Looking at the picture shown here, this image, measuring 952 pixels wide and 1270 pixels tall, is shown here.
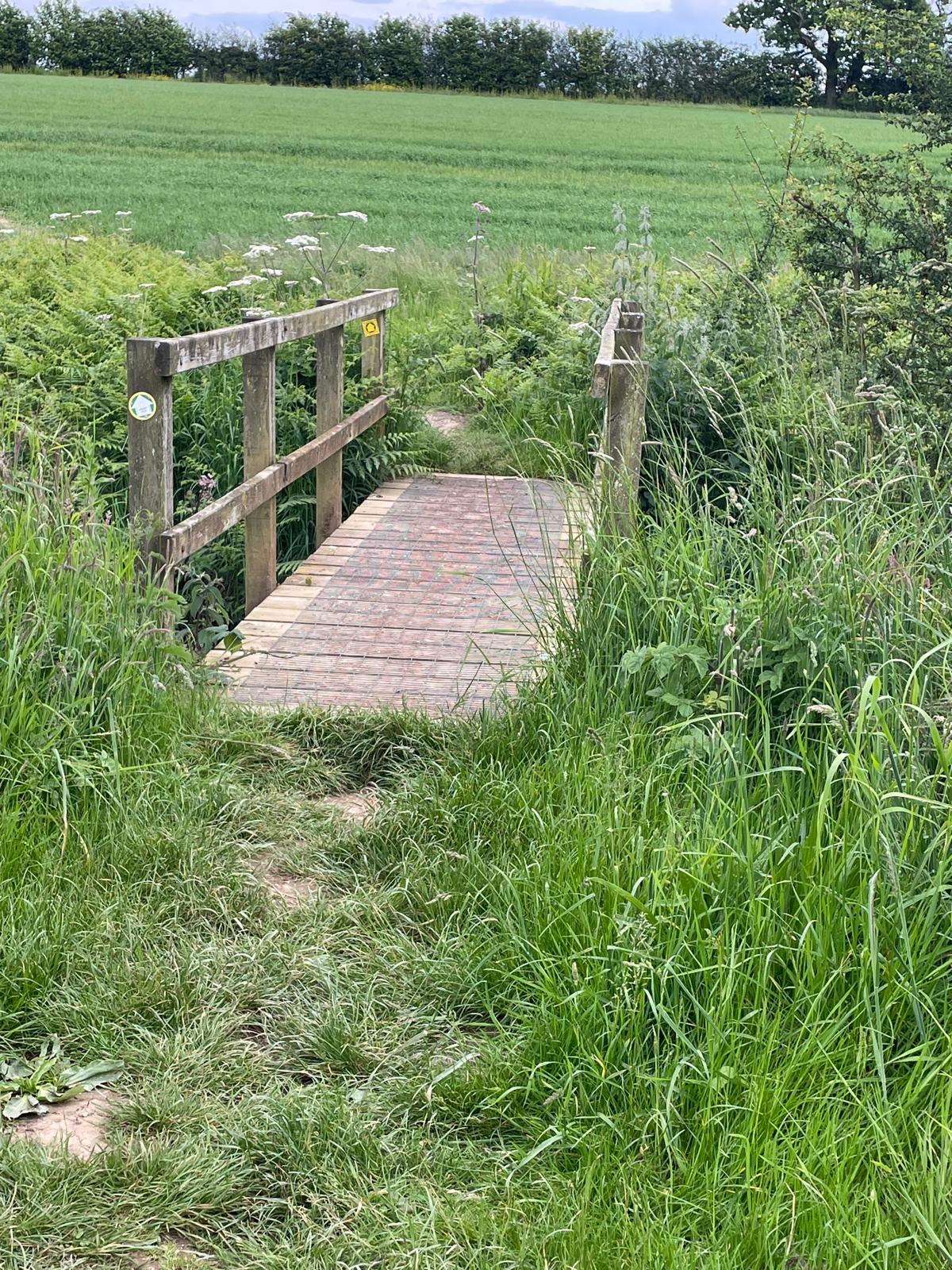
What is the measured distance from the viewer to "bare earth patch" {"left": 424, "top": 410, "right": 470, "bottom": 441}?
34.2 feet

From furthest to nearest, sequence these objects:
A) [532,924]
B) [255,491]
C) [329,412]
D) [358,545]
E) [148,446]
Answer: [329,412] < [358,545] < [255,491] < [148,446] < [532,924]

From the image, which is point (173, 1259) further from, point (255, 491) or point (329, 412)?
point (329, 412)

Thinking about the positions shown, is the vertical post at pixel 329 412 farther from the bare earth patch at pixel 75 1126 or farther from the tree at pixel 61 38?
the tree at pixel 61 38

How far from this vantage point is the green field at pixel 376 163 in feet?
74.1

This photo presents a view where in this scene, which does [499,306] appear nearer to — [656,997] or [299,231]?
[299,231]

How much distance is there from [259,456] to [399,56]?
76682 mm

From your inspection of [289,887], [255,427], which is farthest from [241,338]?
[289,887]

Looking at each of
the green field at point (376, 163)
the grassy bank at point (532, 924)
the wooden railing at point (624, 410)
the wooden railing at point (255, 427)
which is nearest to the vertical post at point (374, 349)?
the wooden railing at point (255, 427)

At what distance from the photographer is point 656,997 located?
2.84 m

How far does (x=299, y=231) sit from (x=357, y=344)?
10.4 m

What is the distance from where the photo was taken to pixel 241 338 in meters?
5.61

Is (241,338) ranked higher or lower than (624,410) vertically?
higher

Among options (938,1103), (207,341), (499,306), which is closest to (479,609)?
(207,341)

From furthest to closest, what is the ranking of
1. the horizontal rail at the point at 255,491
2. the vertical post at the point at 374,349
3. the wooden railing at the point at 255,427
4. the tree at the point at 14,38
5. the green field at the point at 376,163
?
the tree at the point at 14,38, the green field at the point at 376,163, the vertical post at the point at 374,349, the horizontal rail at the point at 255,491, the wooden railing at the point at 255,427
